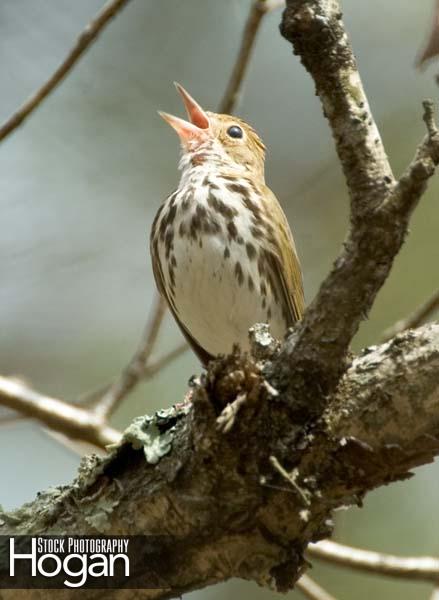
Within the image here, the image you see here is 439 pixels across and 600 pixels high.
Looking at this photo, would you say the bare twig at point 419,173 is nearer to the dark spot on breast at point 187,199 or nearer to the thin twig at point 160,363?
the dark spot on breast at point 187,199

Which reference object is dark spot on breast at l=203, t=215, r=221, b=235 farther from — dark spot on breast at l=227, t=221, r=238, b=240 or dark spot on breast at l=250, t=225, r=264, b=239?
dark spot on breast at l=250, t=225, r=264, b=239

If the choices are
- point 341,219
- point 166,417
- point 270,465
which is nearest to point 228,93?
A: point 341,219

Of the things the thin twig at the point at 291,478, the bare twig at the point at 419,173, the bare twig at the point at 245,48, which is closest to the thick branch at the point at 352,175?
the bare twig at the point at 419,173

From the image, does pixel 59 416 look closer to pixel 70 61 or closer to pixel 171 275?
pixel 171 275

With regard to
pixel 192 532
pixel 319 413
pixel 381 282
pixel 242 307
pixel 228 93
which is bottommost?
pixel 192 532

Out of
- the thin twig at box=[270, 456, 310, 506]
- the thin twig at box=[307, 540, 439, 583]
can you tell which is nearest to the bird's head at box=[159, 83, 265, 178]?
the thin twig at box=[307, 540, 439, 583]

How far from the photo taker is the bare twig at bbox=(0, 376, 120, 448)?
14.1 ft

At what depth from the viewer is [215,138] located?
5363mm

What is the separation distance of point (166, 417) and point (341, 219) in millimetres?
3430

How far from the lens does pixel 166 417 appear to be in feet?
9.87

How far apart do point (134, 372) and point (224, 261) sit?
759 mm

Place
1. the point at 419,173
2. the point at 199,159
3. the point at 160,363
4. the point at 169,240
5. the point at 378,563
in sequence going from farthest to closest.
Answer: the point at 199,159
the point at 160,363
the point at 169,240
the point at 378,563
the point at 419,173

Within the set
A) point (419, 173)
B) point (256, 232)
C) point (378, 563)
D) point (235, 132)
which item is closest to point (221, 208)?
point (256, 232)

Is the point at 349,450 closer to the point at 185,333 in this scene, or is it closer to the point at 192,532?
the point at 192,532
